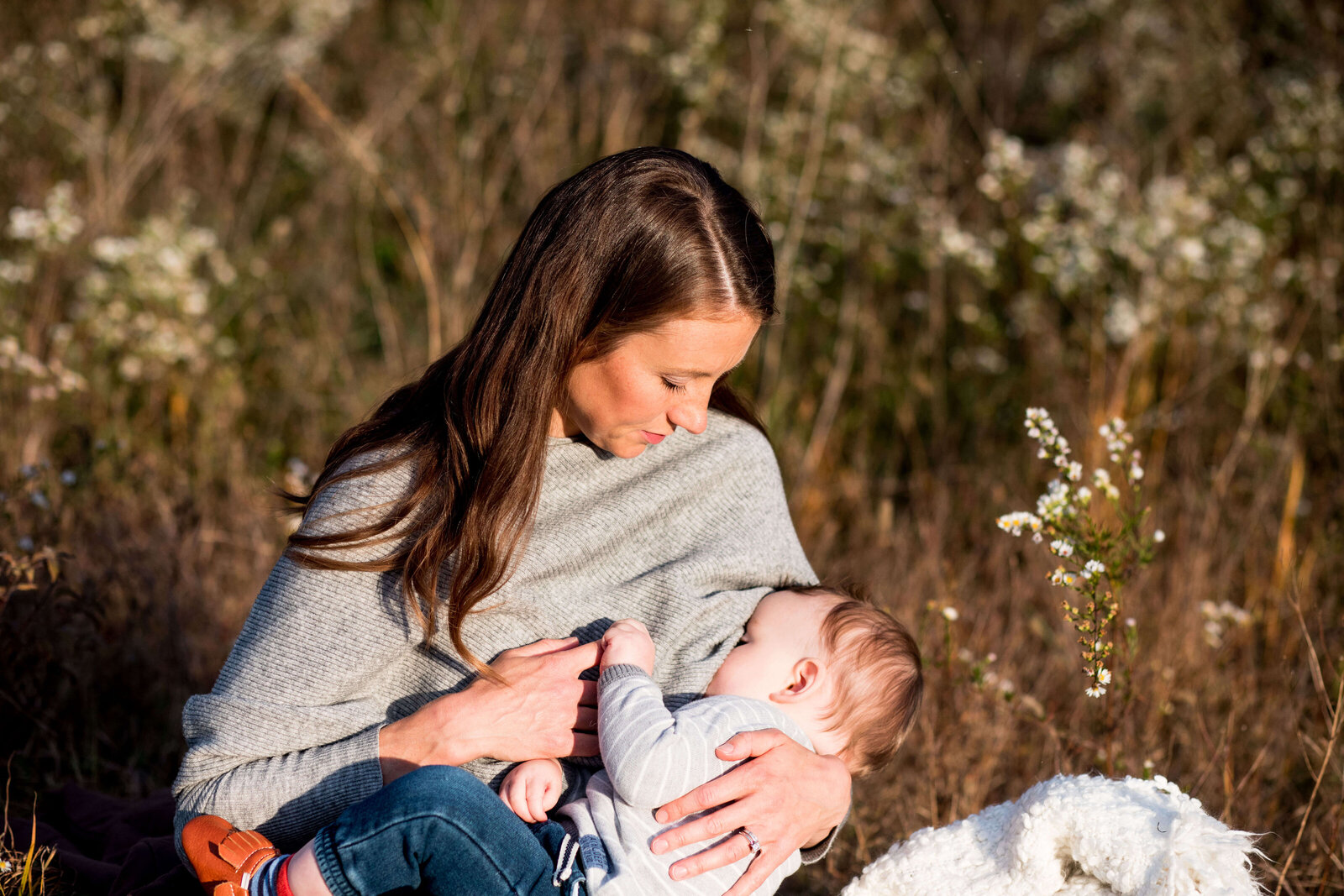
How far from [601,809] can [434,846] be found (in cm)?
29

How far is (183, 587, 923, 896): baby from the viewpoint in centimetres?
168

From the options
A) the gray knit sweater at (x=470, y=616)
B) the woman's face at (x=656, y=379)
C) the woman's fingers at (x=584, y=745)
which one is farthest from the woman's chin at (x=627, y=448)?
the woman's fingers at (x=584, y=745)

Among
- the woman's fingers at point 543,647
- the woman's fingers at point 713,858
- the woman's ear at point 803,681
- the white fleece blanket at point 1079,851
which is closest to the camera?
the white fleece blanket at point 1079,851

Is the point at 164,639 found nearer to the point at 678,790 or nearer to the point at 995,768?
the point at 678,790

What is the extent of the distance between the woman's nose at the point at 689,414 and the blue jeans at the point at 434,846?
71cm

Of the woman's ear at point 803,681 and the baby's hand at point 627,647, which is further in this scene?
the woman's ear at point 803,681

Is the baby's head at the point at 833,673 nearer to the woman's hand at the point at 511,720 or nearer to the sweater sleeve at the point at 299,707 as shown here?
the woman's hand at the point at 511,720

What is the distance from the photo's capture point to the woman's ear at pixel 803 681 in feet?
6.88

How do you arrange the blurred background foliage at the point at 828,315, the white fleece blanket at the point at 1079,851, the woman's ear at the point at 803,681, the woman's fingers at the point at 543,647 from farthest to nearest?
1. the blurred background foliage at the point at 828,315
2. the woman's ear at the point at 803,681
3. the woman's fingers at the point at 543,647
4. the white fleece blanket at the point at 1079,851

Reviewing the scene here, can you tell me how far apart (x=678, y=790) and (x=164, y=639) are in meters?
1.96

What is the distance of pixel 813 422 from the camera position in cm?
470

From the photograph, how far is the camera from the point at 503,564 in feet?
6.26

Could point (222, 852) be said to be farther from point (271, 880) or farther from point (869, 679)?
point (869, 679)

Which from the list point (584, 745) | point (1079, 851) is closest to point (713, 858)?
point (584, 745)
